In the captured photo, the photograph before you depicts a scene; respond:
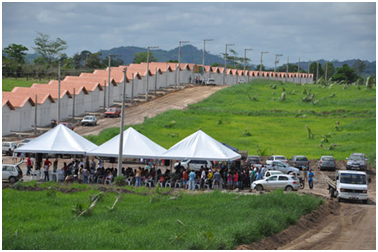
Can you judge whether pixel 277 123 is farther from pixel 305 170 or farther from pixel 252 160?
pixel 305 170

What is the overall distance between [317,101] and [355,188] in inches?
2298

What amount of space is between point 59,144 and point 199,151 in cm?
890

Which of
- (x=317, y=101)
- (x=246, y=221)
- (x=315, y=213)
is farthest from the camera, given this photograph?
(x=317, y=101)

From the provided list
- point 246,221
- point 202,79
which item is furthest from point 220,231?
point 202,79

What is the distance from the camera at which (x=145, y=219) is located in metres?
25.5

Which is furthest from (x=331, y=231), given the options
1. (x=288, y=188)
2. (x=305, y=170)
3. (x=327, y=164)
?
(x=327, y=164)

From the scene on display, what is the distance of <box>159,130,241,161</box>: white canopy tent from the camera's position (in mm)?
37781

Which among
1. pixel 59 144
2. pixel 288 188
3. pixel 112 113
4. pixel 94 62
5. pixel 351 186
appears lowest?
pixel 288 188

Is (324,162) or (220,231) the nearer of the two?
(220,231)

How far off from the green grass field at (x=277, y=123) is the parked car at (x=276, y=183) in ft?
59.8

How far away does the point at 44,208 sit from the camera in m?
27.6

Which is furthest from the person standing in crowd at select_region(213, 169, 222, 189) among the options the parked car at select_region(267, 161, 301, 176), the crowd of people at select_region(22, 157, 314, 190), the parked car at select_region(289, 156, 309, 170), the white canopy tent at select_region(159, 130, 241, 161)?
the parked car at select_region(289, 156, 309, 170)

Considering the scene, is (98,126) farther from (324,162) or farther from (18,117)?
(324,162)

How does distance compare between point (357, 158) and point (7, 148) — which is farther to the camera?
point (7, 148)
